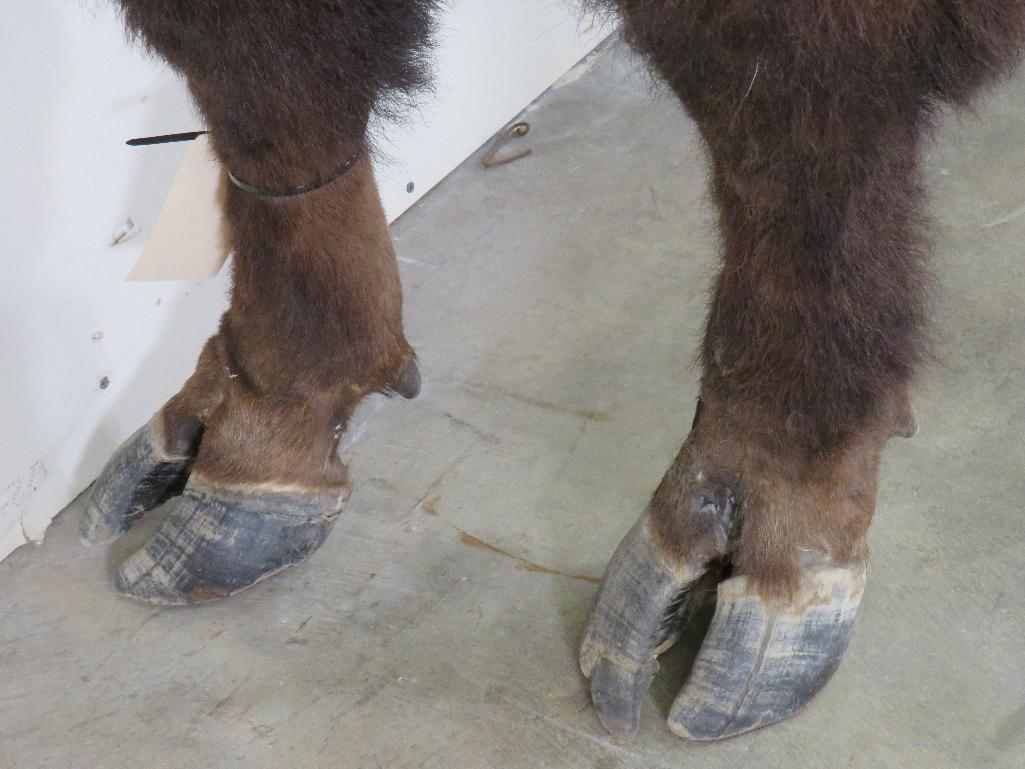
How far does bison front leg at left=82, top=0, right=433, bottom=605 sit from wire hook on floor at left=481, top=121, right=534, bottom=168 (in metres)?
0.87

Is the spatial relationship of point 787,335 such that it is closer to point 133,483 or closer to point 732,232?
point 732,232

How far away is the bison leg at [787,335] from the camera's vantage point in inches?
29.5

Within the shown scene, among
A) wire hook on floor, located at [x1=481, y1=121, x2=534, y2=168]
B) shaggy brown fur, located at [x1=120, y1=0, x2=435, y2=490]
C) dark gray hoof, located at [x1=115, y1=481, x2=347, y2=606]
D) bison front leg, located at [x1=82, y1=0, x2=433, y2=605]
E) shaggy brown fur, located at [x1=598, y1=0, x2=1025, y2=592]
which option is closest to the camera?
shaggy brown fur, located at [x1=598, y1=0, x2=1025, y2=592]

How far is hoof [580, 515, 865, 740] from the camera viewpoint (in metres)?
1.07

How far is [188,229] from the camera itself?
129 centimetres

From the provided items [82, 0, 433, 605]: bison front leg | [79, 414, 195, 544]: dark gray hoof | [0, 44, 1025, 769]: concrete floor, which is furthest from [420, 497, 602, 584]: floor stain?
[79, 414, 195, 544]: dark gray hoof

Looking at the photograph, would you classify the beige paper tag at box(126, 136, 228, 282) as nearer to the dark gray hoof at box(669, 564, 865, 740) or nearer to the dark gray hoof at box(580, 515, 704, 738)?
the dark gray hoof at box(580, 515, 704, 738)

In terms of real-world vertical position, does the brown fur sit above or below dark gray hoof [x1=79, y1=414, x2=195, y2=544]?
above

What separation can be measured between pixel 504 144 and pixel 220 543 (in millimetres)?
1187

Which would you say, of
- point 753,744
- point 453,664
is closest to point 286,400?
point 453,664

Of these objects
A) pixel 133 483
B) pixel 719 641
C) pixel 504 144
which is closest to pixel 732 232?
pixel 719 641

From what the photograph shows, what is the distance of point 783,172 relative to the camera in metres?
0.84

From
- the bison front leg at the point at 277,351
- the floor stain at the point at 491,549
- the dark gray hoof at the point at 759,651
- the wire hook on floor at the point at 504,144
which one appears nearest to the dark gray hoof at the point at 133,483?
the bison front leg at the point at 277,351

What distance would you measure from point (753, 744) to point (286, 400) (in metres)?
0.60
